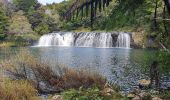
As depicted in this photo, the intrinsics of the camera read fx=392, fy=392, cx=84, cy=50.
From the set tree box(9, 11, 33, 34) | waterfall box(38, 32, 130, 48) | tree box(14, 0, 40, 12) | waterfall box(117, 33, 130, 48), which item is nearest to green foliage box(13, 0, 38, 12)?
tree box(14, 0, 40, 12)

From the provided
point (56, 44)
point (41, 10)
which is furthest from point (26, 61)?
point (41, 10)

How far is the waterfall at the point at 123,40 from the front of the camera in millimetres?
74438

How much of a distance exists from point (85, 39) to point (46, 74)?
56248 millimetres

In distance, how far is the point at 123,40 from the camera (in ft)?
246

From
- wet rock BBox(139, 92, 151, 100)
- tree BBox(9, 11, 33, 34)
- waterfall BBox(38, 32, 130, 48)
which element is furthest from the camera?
tree BBox(9, 11, 33, 34)

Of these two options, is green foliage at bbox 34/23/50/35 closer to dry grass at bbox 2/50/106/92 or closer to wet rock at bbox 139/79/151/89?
wet rock at bbox 139/79/151/89

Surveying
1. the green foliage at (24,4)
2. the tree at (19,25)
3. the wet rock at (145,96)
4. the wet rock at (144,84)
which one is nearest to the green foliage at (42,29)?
the tree at (19,25)

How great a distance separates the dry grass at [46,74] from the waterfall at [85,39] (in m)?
51.2

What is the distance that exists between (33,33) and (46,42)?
18.0ft

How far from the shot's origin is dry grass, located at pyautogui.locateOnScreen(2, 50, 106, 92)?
23.2 metres

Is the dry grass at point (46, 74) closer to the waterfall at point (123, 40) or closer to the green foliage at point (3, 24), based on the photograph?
the waterfall at point (123, 40)

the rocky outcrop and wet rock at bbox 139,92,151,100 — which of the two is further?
the rocky outcrop

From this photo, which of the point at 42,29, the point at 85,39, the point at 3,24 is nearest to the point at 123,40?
the point at 85,39

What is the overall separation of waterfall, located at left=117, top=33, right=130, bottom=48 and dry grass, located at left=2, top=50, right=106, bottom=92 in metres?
51.2
